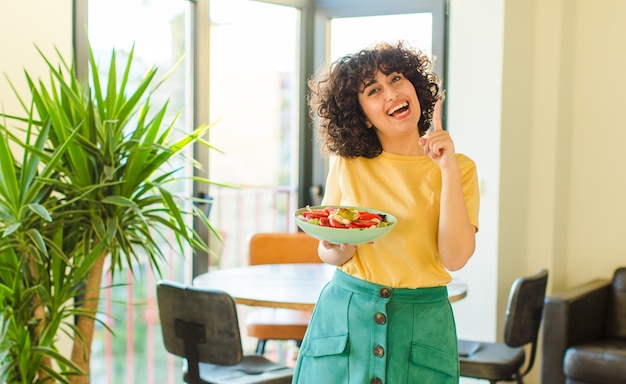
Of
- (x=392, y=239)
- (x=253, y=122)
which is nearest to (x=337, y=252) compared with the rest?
(x=392, y=239)

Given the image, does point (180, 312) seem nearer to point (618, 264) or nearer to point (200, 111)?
point (200, 111)

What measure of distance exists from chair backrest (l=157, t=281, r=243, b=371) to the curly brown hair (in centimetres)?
85

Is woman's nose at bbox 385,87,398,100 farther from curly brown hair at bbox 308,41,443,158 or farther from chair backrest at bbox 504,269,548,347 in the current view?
chair backrest at bbox 504,269,548,347

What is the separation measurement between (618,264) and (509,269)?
0.60 m

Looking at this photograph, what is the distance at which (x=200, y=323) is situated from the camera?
8.53 feet

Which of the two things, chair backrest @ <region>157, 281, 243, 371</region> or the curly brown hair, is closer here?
the curly brown hair

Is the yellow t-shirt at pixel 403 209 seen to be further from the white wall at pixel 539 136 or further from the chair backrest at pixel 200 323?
the white wall at pixel 539 136

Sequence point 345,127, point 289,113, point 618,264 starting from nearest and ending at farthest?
point 345,127, point 618,264, point 289,113

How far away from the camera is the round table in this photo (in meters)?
2.67

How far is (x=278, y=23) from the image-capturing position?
446cm

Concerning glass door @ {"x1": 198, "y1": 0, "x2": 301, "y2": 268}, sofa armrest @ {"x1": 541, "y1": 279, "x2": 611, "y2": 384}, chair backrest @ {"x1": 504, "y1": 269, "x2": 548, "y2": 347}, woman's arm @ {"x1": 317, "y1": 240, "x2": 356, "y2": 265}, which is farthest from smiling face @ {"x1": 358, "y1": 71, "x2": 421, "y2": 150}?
glass door @ {"x1": 198, "y1": 0, "x2": 301, "y2": 268}

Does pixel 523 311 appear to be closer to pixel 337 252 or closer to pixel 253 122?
pixel 337 252

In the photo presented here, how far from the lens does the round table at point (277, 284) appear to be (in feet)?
8.75

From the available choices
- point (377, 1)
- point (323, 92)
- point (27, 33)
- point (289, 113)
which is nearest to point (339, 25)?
point (377, 1)
